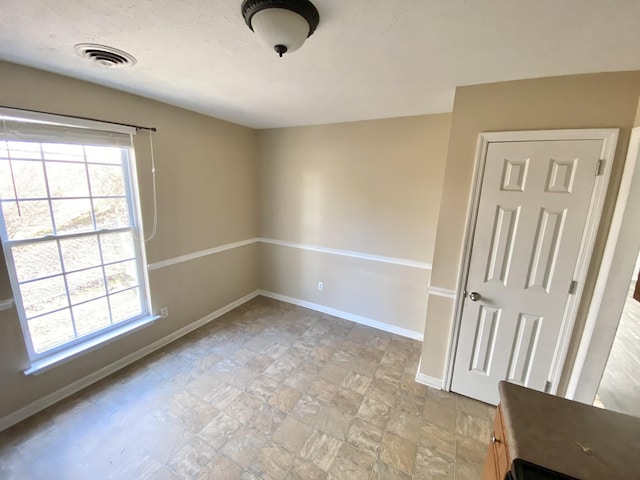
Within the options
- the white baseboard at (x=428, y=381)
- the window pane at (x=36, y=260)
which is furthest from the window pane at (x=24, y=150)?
the white baseboard at (x=428, y=381)

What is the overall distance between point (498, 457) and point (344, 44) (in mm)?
1948

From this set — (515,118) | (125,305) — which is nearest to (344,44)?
(515,118)

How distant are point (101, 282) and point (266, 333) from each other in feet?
5.37

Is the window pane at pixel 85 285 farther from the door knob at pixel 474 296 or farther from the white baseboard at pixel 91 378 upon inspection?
the door knob at pixel 474 296

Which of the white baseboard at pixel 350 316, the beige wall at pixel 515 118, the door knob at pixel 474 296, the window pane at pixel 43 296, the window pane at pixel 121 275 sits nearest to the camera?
the beige wall at pixel 515 118

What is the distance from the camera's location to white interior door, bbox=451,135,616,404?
5.38ft

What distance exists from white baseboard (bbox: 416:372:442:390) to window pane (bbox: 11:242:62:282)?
9.99 ft

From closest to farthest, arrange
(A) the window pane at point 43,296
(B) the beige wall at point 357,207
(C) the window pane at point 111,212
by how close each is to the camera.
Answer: (A) the window pane at point 43,296 → (C) the window pane at point 111,212 → (B) the beige wall at point 357,207

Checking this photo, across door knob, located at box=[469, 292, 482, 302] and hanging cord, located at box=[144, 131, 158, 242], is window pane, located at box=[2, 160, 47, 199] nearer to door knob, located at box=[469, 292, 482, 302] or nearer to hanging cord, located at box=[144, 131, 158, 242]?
hanging cord, located at box=[144, 131, 158, 242]

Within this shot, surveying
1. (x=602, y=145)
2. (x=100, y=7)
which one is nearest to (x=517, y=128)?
(x=602, y=145)

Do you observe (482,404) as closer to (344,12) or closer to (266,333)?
(266,333)

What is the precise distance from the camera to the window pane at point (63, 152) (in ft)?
6.03

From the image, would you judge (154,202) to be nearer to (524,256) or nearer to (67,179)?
(67,179)

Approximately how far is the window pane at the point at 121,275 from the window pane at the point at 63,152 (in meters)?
0.91
